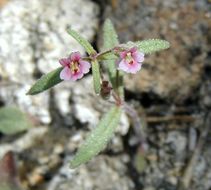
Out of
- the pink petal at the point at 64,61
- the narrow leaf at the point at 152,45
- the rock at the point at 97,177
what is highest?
the pink petal at the point at 64,61

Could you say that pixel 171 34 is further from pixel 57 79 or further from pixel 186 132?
pixel 57 79

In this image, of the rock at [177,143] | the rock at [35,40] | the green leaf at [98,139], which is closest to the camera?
the green leaf at [98,139]

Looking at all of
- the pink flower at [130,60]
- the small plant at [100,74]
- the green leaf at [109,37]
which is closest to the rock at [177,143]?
the small plant at [100,74]

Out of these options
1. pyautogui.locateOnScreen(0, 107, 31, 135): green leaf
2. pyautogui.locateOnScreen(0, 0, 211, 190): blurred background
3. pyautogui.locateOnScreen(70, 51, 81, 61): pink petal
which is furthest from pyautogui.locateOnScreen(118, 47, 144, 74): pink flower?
pyautogui.locateOnScreen(0, 107, 31, 135): green leaf

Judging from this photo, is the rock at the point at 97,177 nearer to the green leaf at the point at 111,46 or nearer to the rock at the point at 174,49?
the rock at the point at 174,49

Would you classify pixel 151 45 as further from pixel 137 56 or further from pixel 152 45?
pixel 137 56

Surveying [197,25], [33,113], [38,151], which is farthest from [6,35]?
[197,25]
